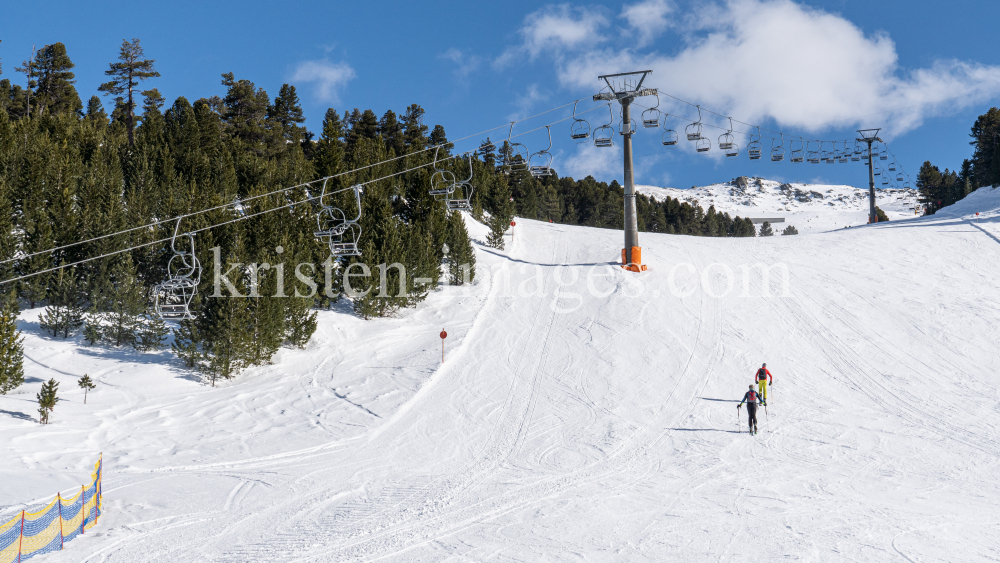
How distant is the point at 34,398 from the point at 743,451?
75.9 ft

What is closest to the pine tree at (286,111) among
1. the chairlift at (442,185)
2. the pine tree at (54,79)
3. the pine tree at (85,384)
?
the pine tree at (54,79)

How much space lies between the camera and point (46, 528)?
1002cm

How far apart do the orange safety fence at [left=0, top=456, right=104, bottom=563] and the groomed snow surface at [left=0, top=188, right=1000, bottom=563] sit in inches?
13.8

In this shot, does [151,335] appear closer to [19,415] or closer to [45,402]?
[19,415]

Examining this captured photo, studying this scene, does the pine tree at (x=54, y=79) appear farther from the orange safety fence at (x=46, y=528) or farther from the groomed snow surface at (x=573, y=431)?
the orange safety fence at (x=46, y=528)

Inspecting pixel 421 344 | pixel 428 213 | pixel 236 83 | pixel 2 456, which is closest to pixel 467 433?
pixel 421 344

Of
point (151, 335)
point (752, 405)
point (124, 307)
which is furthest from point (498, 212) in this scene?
point (752, 405)

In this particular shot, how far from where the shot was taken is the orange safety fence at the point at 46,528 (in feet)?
30.5

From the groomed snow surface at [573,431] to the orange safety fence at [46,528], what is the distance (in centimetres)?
35

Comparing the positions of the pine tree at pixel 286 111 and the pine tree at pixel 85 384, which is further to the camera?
the pine tree at pixel 286 111

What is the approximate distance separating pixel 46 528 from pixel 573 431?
1247 centimetres

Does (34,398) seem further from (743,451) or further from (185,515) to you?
(743,451)

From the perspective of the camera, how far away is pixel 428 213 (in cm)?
4006

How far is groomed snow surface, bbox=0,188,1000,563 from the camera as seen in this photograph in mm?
10625
